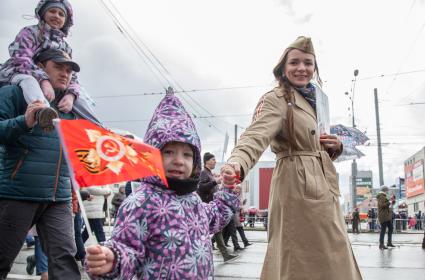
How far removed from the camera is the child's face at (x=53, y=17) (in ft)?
11.6

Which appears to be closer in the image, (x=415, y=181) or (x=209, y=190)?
(x=209, y=190)

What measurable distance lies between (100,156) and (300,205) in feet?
5.16

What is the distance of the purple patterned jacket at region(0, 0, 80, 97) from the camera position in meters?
3.21

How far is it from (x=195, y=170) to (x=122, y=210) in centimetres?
51

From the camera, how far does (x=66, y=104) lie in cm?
335

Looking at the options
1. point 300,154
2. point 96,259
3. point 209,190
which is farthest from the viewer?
point 209,190

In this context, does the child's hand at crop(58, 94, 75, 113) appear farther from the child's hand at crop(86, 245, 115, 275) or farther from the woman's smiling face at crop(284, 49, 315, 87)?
the child's hand at crop(86, 245, 115, 275)

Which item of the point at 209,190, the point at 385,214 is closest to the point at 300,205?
the point at 209,190

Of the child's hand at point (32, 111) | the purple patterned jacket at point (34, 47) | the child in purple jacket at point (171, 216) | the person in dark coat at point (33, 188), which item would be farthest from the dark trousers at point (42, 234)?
the child in purple jacket at point (171, 216)

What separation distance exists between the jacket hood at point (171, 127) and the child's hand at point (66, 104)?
1097 millimetres

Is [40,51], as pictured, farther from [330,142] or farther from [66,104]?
[330,142]

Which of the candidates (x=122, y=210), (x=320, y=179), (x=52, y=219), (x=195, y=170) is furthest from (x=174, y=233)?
(x=52, y=219)

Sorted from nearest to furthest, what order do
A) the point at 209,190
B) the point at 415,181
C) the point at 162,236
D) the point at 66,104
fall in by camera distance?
1. the point at 162,236
2. the point at 66,104
3. the point at 209,190
4. the point at 415,181

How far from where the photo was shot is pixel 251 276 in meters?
6.16
